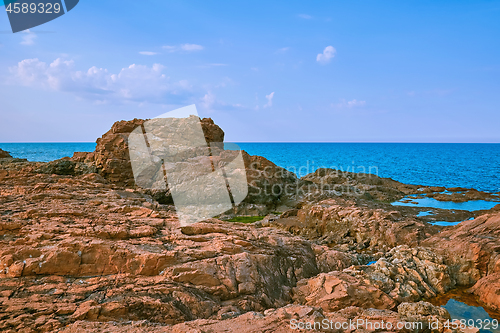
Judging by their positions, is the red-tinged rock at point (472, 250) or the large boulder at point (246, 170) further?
the large boulder at point (246, 170)

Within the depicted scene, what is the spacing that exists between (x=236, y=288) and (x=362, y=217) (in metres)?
14.9

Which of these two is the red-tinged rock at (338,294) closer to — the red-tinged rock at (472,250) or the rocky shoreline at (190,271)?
the rocky shoreline at (190,271)

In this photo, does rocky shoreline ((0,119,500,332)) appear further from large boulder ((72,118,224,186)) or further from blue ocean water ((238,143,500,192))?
blue ocean water ((238,143,500,192))

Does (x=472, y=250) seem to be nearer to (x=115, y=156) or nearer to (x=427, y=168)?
(x=115, y=156)

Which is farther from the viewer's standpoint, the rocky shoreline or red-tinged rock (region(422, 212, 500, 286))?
red-tinged rock (region(422, 212, 500, 286))

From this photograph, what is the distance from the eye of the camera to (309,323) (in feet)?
22.0

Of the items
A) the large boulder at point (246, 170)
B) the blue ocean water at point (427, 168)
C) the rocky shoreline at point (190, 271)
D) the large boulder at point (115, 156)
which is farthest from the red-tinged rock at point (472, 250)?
the blue ocean water at point (427, 168)

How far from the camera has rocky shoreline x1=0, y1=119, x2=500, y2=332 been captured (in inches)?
291

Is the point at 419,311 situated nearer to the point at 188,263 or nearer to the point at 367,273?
the point at 367,273

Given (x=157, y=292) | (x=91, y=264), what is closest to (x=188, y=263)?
(x=157, y=292)

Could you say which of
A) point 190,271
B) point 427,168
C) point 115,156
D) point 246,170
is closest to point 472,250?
point 190,271

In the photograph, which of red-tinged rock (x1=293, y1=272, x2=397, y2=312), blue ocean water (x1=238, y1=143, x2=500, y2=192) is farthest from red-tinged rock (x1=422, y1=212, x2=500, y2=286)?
blue ocean water (x1=238, y1=143, x2=500, y2=192)

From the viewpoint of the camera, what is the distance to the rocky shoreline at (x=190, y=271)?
7398 millimetres

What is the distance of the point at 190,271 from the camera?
970cm
